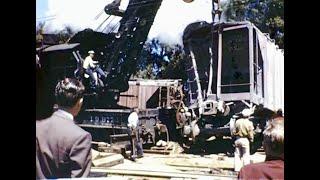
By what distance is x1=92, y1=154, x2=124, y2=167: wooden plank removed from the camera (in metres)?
3.94

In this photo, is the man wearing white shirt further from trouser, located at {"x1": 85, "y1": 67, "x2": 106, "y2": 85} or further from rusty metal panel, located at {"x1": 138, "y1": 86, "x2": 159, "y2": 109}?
trouser, located at {"x1": 85, "y1": 67, "x2": 106, "y2": 85}

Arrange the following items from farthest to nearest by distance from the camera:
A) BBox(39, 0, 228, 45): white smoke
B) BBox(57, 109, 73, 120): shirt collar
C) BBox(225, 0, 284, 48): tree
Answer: BBox(57, 109, 73, 120): shirt collar → BBox(39, 0, 228, 45): white smoke → BBox(225, 0, 284, 48): tree

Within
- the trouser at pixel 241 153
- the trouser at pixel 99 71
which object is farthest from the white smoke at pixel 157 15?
the trouser at pixel 241 153

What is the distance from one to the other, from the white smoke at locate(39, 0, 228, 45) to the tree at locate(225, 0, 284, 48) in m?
0.16

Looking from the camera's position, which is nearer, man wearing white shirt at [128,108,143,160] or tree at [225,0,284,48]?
tree at [225,0,284,48]

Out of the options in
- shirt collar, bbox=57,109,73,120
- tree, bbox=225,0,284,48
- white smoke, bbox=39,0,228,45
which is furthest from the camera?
shirt collar, bbox=57,109,73,120

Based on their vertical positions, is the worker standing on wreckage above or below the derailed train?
below

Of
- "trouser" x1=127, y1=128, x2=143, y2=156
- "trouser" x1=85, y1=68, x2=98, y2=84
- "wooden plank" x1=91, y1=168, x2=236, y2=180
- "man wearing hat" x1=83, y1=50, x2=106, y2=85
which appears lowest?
"wooden plank" x1=91, y1=168, x2=236, y2=180

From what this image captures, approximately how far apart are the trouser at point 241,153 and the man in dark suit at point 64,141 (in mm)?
948

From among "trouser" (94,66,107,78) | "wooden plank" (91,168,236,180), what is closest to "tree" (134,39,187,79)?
"trouser" (94,66,107,78)

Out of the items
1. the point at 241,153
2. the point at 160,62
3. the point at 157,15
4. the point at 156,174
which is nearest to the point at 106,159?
the point at 156,174

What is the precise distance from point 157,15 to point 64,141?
39.9 inches

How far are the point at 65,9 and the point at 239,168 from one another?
1.54 metres
